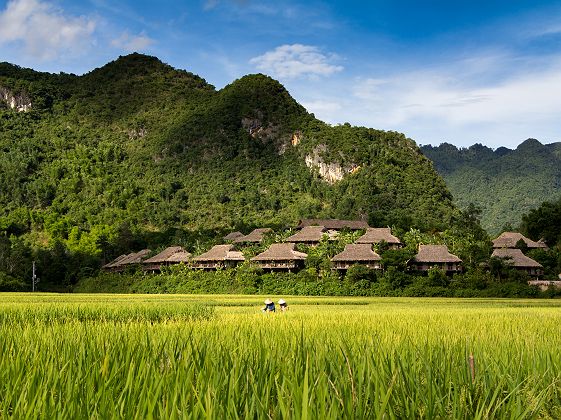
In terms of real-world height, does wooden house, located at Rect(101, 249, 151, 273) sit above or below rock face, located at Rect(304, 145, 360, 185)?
below

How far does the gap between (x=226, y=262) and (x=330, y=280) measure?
44.8 ft

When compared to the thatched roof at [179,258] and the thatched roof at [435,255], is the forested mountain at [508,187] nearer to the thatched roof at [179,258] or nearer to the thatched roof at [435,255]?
the thatched roof at [435,255]

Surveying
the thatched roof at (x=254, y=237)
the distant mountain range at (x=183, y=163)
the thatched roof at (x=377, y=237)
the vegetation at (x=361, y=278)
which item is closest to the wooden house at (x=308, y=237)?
the vegetation at (x=361, y=278)

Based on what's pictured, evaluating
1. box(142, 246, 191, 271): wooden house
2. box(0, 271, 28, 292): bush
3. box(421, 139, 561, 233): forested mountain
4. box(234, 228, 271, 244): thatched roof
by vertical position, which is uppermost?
box(421, 139, 561, 233): forested mountain

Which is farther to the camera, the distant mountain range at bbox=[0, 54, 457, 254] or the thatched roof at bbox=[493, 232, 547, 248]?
the distant mountain range at bbox=[0, 54, 457, 254]

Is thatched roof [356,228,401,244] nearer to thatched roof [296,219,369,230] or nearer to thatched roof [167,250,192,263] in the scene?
thatched roof [296,219,369,230]

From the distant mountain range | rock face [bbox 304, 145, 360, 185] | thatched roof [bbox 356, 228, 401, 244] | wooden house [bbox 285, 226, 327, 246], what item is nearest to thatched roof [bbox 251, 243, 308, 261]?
thatched roof [bbox 356, 228, 401, 244]

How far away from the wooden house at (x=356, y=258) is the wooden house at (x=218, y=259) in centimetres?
1030

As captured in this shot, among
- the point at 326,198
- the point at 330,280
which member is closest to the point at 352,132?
the point at 326,198

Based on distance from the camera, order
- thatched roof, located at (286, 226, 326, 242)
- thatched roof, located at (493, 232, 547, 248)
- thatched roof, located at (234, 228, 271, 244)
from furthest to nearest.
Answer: thatched roof, located at (234, 228, 271, 244), thatched roof, located at (286, 226, 326, 242), thatched roof, located at (493, 232, 547, 248)

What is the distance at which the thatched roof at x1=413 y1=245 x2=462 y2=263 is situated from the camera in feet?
155

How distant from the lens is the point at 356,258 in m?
48.1

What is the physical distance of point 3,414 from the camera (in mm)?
2109

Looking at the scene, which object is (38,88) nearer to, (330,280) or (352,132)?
(352,132)
